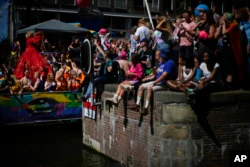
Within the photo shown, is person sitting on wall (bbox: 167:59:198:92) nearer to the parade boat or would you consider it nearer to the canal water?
the canal water

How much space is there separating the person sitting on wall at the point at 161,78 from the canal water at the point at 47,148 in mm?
2121

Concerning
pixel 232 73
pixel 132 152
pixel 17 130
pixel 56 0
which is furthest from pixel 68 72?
pixel 56 0

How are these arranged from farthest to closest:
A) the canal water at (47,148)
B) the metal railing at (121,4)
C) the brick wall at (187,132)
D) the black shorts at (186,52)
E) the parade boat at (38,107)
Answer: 1. the metal railing at (121,4)
2. the parade boat at (38,107)
3. the canal water at (47,148)
4. the black shorts at (186,52)
5. the brick wall at (187,132)

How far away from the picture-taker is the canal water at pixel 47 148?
11.7 m

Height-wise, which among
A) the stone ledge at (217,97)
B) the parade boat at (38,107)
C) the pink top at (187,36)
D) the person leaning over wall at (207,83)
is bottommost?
the parade boat at (38,107)

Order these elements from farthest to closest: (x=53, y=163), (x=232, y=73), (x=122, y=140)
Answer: (x=53, y=163) < (x=122, y=140) < (x=232, y=73)

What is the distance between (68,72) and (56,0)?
3189cm

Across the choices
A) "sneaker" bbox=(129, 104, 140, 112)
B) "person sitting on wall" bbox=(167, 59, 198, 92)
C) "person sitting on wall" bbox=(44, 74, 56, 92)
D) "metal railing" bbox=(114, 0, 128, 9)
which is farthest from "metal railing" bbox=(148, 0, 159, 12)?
"sneaker" bbox=(129, 104, 140, 112)

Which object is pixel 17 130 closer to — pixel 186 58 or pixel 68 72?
pixel 68 72

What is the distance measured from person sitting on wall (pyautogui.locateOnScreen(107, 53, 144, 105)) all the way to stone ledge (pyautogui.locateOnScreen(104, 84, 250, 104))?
1.02 m

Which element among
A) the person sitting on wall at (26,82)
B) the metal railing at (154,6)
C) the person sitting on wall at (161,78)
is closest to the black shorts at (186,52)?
the person sitting on wall at (161,78)

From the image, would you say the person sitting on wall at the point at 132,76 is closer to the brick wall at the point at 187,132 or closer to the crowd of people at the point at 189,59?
the crowd of people at the point at 189,59

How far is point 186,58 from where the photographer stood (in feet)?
34.9

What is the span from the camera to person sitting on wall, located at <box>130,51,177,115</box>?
9547 millimetres
